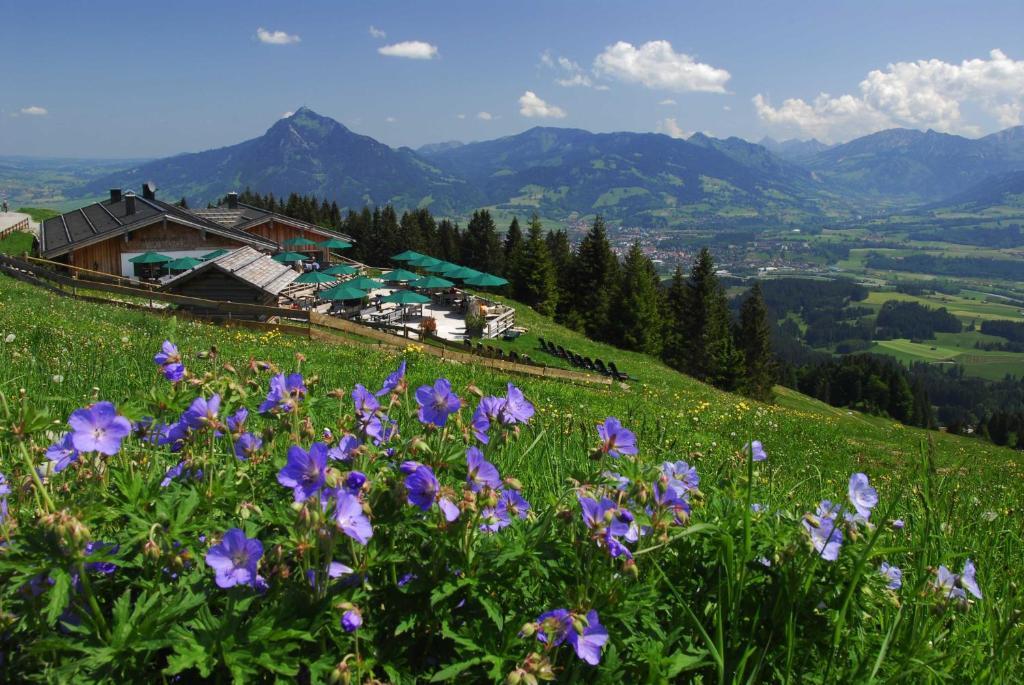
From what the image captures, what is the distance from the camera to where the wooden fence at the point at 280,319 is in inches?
729

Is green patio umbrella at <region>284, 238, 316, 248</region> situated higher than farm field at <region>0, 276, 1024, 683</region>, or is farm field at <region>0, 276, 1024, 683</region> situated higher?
farm field at <region>0, 276, 1024, 683</region>

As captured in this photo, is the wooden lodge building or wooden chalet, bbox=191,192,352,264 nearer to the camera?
the wooden lodge building

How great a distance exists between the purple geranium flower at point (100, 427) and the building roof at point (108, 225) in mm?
44992

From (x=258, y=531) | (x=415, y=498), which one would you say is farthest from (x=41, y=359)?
(x=415, y=498)

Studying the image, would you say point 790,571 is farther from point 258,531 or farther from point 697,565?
point 258,531

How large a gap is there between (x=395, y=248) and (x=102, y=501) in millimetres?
81420

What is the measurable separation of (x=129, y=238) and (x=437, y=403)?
47098 mm

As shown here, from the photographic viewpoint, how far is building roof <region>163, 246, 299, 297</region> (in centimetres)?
3206

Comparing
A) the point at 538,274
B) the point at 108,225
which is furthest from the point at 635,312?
the point at 108,225

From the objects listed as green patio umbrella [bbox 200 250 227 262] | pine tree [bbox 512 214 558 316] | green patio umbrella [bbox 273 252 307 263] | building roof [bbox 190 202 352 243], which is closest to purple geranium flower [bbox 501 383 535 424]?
green patio umbrella [bbox 200 250 227 262]

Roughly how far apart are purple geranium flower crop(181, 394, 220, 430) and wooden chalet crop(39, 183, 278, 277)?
44960 millimetres

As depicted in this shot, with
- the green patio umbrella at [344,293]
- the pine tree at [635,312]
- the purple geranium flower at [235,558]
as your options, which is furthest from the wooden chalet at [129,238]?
the purple geranium flower at [235,558]

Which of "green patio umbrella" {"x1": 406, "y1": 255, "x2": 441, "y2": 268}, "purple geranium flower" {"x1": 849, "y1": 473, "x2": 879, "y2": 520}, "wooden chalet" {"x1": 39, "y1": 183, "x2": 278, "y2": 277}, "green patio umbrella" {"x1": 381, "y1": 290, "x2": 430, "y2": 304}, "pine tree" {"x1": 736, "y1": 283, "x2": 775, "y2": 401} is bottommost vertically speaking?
"pine tree" {"x1": 736, "y1": 283, "x2": 775, "y2": 401}

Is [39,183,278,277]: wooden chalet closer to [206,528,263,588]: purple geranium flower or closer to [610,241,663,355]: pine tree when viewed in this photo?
[610,241,663,355]: pine tree
